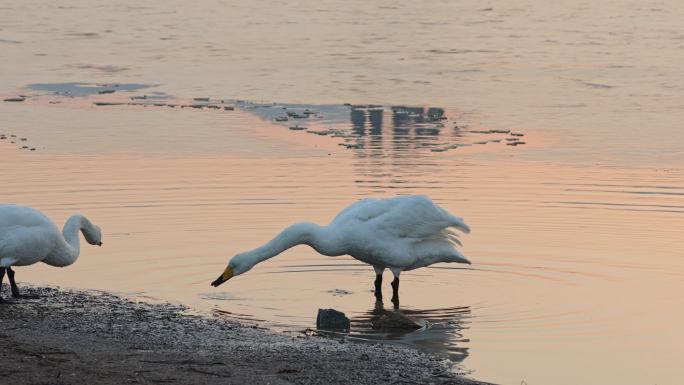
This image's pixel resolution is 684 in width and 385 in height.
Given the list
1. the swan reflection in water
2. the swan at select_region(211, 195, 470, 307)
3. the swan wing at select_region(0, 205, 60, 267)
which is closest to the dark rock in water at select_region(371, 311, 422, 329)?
the swan reflection in water

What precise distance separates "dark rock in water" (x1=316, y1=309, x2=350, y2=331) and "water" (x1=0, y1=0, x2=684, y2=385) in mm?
271

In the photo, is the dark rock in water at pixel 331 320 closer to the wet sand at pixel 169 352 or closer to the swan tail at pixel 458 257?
the wet sand at pixel 169 352

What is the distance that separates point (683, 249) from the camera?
48.4 feet

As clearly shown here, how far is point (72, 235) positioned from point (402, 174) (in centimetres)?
742

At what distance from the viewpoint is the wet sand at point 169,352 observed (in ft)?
29.0

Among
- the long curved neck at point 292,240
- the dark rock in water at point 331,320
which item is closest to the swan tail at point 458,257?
the long curved neck at point 292,240

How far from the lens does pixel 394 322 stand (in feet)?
37.4

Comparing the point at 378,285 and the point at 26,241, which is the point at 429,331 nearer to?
the point at 378,285

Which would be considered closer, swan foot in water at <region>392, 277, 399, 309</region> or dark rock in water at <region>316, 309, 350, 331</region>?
dark rock in water at <region>316, 309, 350, 331</region>

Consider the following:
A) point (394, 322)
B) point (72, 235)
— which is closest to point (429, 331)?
point (394, 322)

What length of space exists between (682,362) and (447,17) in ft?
129

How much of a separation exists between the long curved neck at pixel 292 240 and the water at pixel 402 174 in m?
0.51

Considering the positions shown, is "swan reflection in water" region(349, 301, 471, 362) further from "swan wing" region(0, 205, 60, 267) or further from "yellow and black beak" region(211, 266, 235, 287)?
"swan wing" region(0, 205, 60, 267)

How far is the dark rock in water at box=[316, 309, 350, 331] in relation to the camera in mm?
11281
